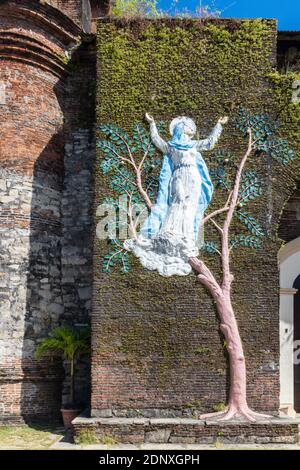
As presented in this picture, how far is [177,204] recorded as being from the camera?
9523mm

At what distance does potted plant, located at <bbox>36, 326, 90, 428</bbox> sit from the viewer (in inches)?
394

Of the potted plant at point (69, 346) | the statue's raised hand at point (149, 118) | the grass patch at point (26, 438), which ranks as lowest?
the grass patch at point (26, 438)

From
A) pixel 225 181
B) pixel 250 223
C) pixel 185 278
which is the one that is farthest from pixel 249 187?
pixel 185 278

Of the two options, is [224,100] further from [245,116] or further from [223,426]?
[223,426]

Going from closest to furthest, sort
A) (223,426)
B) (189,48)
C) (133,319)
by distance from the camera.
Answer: (223,426) < (133,319) < (189,48)

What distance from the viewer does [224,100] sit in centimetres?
980

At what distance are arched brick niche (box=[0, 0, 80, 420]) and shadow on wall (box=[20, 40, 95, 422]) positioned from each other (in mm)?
18

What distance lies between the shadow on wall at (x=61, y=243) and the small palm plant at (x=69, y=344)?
0.87 ft

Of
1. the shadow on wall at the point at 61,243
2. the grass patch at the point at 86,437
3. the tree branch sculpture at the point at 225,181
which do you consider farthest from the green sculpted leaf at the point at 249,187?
the grass patch at the point at 86,437

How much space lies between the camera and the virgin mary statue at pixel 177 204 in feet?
→ 30.9

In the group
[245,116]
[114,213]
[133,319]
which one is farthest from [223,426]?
[245,116]

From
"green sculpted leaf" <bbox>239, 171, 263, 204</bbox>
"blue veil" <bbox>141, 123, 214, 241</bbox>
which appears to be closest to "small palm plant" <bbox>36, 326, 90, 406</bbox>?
"blue veil" <bbox>141, 123, 214, 241</bbox>

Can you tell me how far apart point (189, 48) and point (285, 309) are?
4.63 meters

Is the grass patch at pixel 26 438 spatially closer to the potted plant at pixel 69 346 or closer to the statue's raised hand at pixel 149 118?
the potted plant at pixel 69 346
